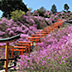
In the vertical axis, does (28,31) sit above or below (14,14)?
below

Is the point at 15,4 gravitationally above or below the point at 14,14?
above

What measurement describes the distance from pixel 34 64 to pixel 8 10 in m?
22.7

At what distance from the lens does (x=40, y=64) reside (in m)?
3.80

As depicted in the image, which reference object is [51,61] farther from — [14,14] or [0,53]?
[14,14]

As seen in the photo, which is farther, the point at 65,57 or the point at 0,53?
the point at 0,53

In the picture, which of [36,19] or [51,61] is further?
[36,19]

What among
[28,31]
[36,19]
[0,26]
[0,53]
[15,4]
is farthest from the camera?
[15,4]

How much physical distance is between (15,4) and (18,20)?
857cm

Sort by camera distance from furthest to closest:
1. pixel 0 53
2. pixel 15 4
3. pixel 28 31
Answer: pixel 15 4
pixel 28 31
pixel 0 53

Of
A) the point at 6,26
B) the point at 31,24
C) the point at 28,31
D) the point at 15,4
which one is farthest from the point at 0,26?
the point at 15,4

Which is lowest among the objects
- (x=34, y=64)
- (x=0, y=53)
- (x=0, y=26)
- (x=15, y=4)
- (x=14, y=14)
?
(x=0, y=53)

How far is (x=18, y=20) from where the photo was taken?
57.4 ft

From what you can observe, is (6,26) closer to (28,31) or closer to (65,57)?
(28,31)

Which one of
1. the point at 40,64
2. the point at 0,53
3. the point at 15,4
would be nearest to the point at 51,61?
the point at 40,64
